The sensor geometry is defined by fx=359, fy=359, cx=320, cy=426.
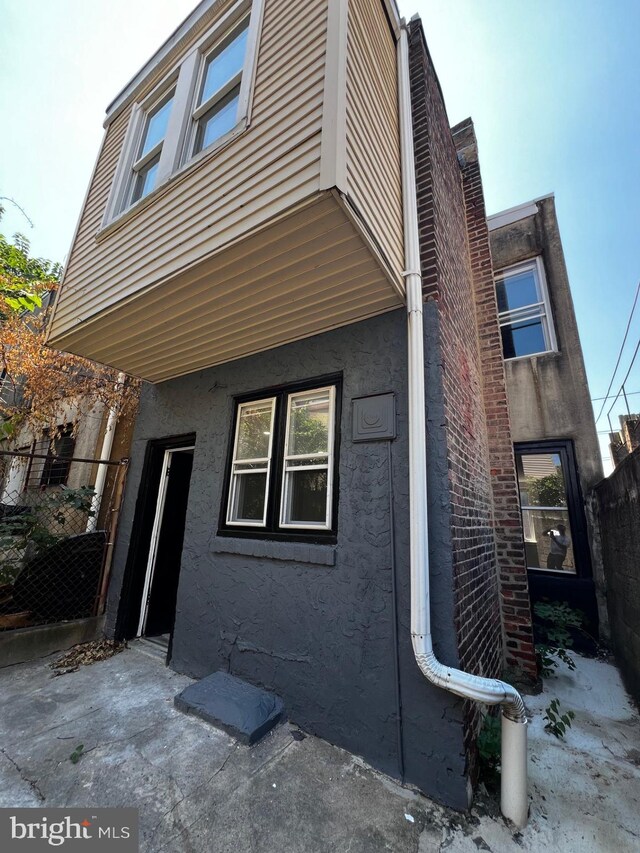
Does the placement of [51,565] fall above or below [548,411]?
below

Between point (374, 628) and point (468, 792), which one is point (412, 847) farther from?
point (374, 628)

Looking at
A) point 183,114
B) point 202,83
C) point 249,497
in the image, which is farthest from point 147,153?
point 249,497

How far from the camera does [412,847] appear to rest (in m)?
1.81

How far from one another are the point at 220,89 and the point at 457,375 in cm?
371

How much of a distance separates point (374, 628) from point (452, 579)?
664 millimetres

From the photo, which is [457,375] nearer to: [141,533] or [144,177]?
[141,533]

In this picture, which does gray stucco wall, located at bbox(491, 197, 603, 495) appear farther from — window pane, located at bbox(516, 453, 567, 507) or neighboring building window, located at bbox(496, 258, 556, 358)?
window pane, located at bbox(516, 453, 567, 507)

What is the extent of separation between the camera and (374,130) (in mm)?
2838

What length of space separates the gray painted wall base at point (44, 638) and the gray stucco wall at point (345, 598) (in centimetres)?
147

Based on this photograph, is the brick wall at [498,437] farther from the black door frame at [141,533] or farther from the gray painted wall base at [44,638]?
the gray painted wall base at [44,638]

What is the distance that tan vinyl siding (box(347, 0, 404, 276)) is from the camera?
2.44m

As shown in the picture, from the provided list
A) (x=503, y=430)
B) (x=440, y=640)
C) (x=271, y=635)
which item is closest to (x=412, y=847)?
(x=440, y=640)

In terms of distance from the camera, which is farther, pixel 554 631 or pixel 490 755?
pixel 554 631

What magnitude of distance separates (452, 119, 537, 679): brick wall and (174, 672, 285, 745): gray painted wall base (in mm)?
2640
